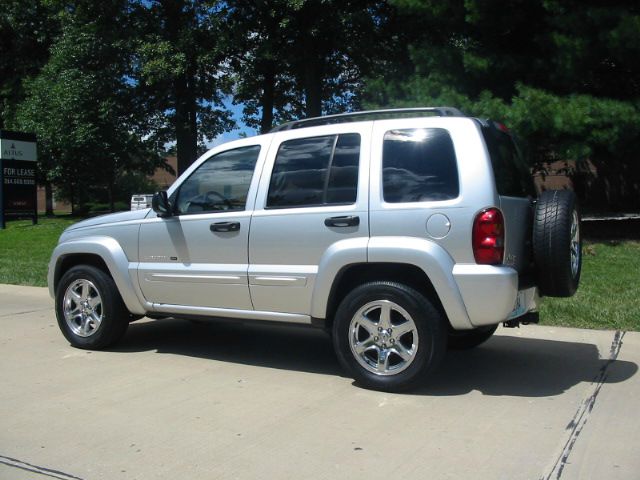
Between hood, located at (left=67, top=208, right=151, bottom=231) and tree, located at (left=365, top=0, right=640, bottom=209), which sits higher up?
tree, located at (left=365, top=0, right=640, bottom=209)

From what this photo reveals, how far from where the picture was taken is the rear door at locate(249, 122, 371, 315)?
4.96 metres

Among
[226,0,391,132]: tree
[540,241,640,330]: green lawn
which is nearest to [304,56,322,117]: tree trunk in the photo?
[226,0,391,132]: tree

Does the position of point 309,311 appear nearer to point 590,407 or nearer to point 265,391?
point 265,391

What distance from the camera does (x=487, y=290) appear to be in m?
4.44

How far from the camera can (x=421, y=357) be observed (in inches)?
185

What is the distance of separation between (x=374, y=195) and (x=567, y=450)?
212 cm

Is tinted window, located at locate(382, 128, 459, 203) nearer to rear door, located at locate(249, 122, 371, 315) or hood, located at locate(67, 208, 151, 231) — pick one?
rear door, located at locate(249, 122, 371, 315)

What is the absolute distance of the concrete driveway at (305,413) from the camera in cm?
366

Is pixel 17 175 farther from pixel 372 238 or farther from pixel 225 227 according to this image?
pixel 372 238

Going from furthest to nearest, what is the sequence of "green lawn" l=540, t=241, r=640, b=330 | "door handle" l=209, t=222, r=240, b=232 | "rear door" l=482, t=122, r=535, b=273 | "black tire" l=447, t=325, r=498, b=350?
"green lawn" l=540, t=241, r=640, b=330 < "black tire" l=447, t=325, r=498, b=350 < "door handle" l=209, t=222, r=240, b=232 < "rear door" l=482, t=122, r=535, b=273

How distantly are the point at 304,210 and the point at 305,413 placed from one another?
5.04 feet

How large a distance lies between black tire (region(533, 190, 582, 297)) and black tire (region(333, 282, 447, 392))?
0.86 meters

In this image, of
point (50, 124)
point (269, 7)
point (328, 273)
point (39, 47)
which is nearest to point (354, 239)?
point (328, 273)

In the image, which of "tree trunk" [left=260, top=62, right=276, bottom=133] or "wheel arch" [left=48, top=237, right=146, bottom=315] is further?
"tree trunk" [left=260, top=62, right=276, bottom=133]
